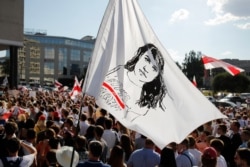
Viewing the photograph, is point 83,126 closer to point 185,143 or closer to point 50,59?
point 185,143

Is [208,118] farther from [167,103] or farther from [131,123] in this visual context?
[131,123]

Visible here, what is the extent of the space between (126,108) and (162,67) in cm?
75

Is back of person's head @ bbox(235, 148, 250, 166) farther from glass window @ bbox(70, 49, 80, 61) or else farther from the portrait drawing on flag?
glass window @ bbox(70, 49, 80, 61)

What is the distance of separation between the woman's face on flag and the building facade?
11970 centimetres

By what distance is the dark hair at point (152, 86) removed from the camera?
16.5ft

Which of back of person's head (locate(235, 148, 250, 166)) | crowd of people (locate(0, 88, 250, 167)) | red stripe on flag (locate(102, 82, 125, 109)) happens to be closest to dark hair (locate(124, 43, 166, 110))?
red stripe on flag (locate(102, 82, 125, 109))

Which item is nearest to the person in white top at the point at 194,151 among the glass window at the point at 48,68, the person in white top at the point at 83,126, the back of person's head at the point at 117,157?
the back of person's head at the point at 117,157

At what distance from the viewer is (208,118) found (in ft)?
16.3

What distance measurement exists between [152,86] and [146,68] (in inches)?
10.7

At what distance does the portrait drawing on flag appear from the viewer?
4.95 meters

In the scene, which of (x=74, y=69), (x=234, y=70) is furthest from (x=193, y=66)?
(x=234, y=70)

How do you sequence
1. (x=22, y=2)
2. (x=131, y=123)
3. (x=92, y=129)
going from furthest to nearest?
1. (x=22, y=2)
2. (x=92, y=129)
3. (x=131, y=123)

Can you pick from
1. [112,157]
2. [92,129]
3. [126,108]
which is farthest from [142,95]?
[92,129]

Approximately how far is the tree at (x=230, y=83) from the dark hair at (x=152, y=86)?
67417 mm
